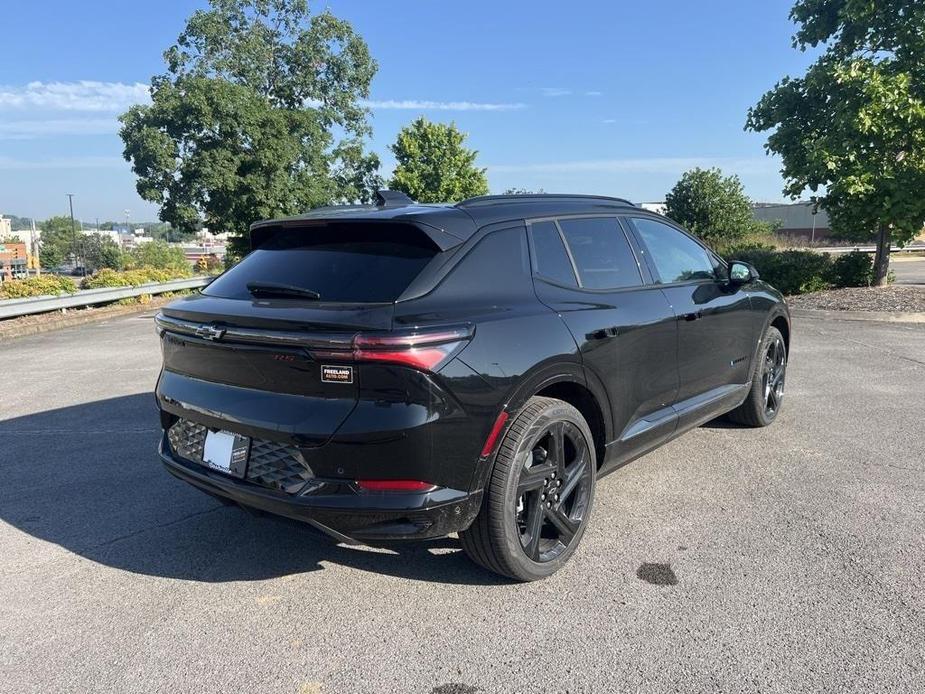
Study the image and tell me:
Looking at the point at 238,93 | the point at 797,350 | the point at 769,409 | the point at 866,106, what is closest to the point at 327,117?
the point at 238,93

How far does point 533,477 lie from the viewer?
3.05 metres

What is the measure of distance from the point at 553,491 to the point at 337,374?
1258mm

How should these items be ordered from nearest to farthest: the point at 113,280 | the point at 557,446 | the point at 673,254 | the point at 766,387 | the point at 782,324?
1. the point at 557,446
2. the point at 673,254
3. the point at 766,387
4. the point at 782,324
5. the point at 113,280

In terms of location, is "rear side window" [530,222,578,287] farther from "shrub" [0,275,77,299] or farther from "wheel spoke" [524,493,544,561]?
Result: "shrub" [0,275,77,299]

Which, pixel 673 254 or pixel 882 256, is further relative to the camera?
pixel 882 256

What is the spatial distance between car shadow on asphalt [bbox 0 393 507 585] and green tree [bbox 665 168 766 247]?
82.0 ft

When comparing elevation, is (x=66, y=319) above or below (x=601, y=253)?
below

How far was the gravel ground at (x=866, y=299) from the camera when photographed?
12.1m

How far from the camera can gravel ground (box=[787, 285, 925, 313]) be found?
12.1 metres

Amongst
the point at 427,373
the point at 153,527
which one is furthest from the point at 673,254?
the point at 153,527

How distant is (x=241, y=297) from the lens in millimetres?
3121

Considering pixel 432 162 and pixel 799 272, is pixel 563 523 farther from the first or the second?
pixel 432 162

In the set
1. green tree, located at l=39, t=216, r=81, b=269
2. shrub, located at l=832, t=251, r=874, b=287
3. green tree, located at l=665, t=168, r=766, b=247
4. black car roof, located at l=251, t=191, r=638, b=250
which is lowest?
green tree, located at l=39, t=216, r=81, b=269

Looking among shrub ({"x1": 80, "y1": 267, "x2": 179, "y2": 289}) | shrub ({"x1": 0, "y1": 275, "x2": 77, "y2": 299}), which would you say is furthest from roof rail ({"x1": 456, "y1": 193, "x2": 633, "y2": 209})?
shrub ({"x1": 80, "y1": 267, "x2": 179, "y2": 289})
